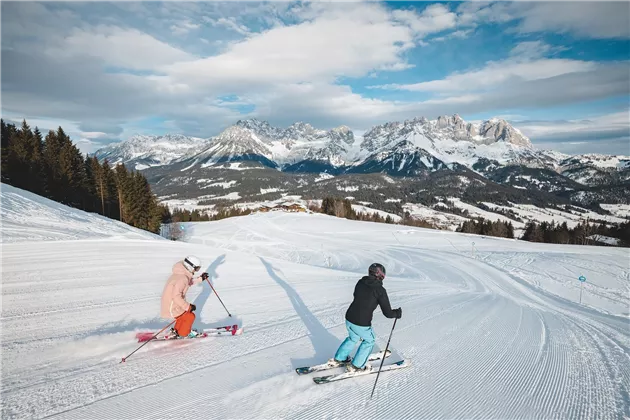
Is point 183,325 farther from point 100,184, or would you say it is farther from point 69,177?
point 100,184

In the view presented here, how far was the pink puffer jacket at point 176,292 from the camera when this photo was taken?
718cm

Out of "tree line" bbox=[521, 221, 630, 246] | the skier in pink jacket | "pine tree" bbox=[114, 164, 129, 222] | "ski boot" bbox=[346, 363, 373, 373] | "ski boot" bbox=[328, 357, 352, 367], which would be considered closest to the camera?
"ski boot" bbox=[346, 363, 373, 373]

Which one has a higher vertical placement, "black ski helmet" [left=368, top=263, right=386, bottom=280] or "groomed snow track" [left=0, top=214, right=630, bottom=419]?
"black ski helmet" [left=368, top=263, right=386, bottom=280]

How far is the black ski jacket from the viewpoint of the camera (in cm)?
573

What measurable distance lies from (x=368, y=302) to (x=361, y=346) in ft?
3.26

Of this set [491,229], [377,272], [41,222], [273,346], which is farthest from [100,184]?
[491,229]

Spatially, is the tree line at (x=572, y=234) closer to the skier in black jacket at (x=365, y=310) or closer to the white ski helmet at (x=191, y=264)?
the skier in black jacket at (x=365, y=310)

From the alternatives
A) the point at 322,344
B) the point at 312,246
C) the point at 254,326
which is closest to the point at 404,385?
the point at 322,344

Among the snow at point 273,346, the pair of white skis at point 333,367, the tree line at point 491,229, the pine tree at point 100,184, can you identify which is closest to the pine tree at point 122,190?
the pine tree at point 100,184

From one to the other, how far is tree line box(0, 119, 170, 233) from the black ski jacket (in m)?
44.7

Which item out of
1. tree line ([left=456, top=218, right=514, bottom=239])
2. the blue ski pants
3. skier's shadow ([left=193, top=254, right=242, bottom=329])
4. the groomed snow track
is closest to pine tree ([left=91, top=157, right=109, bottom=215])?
the groomed snow track

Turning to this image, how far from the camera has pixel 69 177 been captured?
41719 millimetres

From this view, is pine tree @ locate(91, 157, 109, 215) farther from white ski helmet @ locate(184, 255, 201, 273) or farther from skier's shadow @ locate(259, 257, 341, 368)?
white ski helmet @ locate(184, 255, 201, 273)

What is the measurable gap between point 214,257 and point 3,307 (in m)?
11.2
